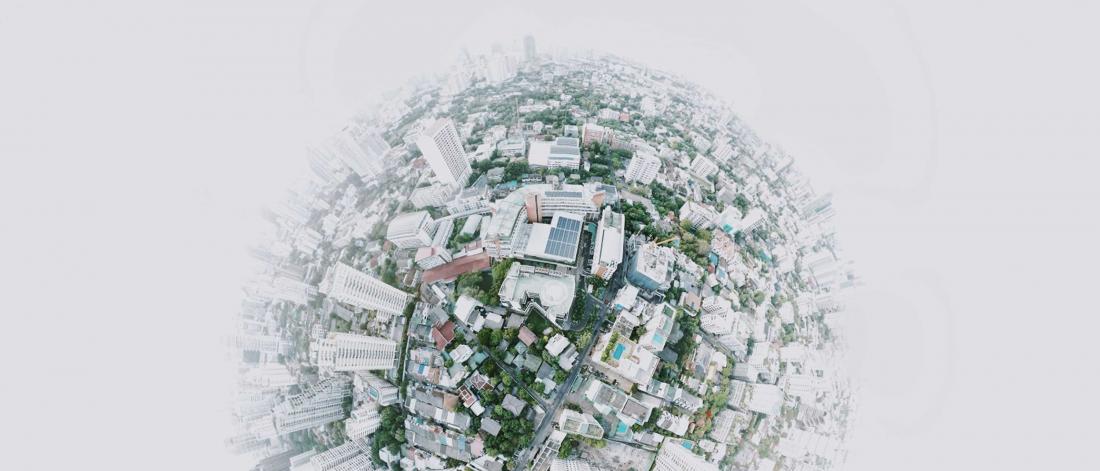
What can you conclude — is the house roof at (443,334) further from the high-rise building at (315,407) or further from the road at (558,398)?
the road at (558,398)

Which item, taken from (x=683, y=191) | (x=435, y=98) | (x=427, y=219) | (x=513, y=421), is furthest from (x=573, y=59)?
(x=513, y=421)

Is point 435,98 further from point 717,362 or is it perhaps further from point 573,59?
point 717,362

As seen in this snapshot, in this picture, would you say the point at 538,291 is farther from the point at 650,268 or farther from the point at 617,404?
the point at 617,404

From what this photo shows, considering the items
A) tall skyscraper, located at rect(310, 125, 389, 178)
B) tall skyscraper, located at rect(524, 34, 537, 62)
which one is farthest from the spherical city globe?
tall skyscraper, located at rect(524, 34, 537, 62)

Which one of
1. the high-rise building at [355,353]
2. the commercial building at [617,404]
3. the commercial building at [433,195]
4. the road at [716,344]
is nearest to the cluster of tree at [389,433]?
the high-rise building at [355,353]

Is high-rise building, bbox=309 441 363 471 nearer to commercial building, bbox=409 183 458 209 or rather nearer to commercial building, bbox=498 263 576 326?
commercial building, bbox=498 263 576 326

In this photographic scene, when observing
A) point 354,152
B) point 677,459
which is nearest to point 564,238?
point 677,459
